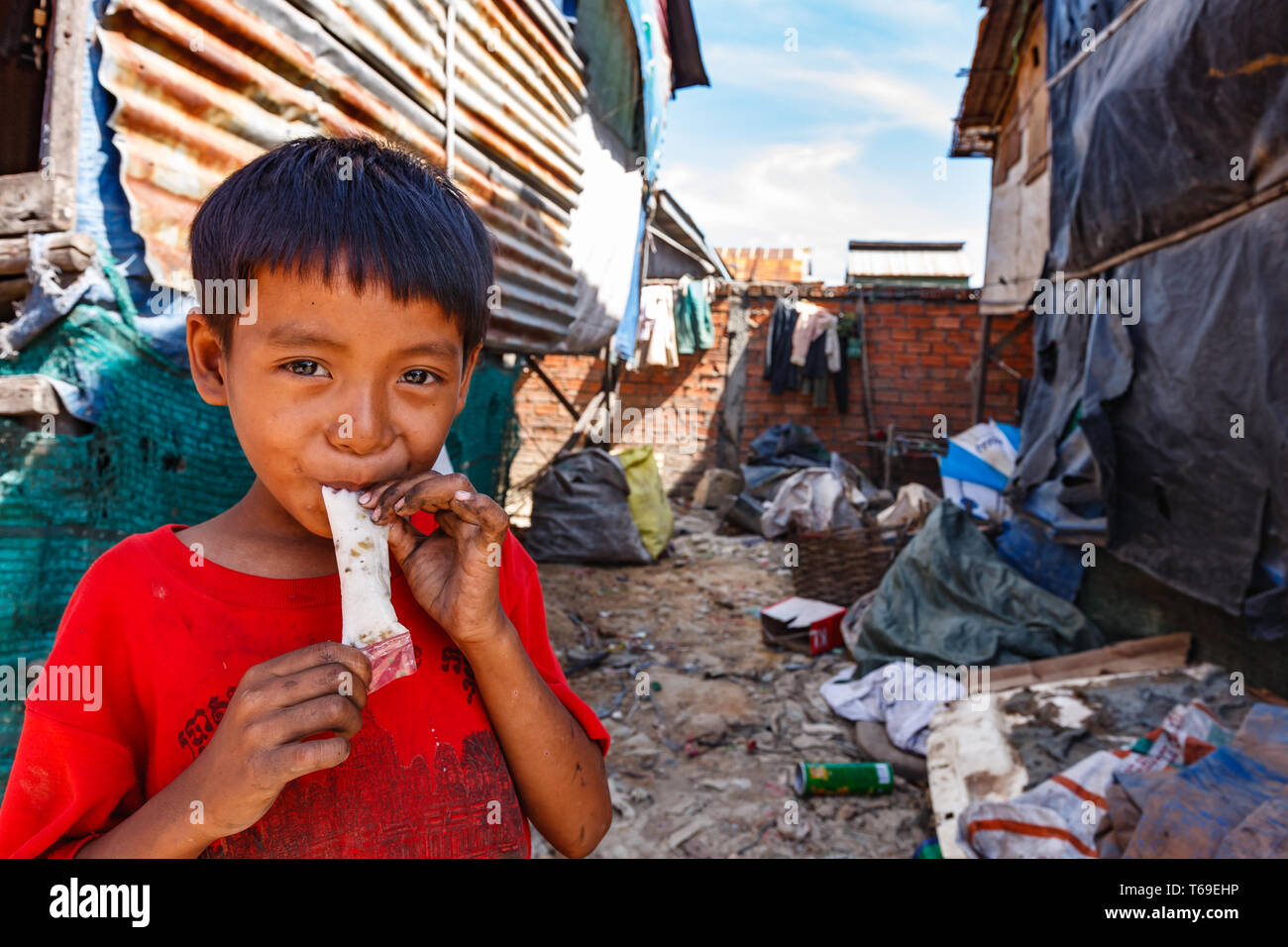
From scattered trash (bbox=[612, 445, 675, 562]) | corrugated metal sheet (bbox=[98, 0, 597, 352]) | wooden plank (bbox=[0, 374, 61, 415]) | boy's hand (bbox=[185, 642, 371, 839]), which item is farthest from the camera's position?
scattered trash (bbox=[612, 445, 675, 562])

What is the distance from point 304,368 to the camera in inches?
32.8

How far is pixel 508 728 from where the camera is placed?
94 centimetres

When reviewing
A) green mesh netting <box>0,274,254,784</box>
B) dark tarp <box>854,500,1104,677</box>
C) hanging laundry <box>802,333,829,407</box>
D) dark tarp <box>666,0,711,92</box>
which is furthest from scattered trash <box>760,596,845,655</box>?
hanging laundry <box>802,333,829,407</box>

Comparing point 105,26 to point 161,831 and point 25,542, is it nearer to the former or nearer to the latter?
point 25,542

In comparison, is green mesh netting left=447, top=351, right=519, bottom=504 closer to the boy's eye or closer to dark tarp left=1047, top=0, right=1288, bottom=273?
the boy's eye

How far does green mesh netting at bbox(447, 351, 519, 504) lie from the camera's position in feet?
14.9

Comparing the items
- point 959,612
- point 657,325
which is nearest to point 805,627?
point 959,612

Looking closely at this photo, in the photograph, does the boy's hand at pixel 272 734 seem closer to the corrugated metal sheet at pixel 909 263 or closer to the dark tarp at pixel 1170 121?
the dark tarp at pixel 1170 121

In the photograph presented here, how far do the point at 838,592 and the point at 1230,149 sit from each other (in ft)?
11.5

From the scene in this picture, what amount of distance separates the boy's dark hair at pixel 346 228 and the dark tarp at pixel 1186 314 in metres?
2.89

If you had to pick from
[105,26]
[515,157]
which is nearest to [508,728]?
[105,26]

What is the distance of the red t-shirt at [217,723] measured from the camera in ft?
2.44

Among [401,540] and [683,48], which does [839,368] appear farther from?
[401,540]

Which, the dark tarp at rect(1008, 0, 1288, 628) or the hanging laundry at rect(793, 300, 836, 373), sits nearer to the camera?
the dark tarp at rect(1008, 0, 1288, 628)
